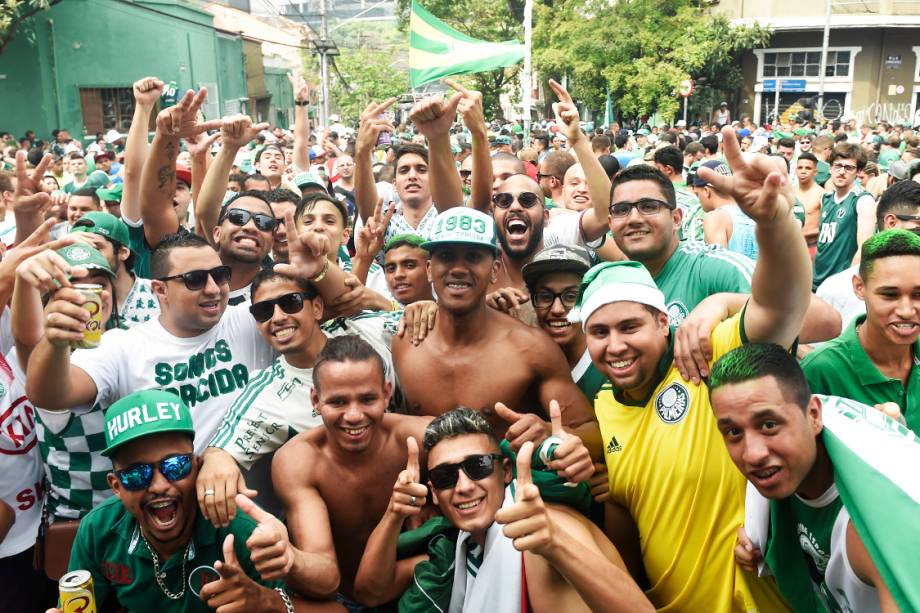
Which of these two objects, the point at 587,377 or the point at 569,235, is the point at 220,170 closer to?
the point at 569,235

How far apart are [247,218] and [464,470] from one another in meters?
2.65

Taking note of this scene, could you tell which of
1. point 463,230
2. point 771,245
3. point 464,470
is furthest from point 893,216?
point 464,470

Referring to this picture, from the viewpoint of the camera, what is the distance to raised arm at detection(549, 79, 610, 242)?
507cm

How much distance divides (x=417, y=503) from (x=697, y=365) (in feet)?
3.86

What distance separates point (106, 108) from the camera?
84.8 feet

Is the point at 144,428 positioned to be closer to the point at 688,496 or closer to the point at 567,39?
the point at 688,496

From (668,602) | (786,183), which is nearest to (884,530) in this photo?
(668,602)

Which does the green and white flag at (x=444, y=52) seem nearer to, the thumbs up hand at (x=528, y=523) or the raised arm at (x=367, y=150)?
the raised arm at (x=367, y=150)

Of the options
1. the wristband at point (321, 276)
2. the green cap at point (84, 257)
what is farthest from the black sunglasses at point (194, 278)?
the wristband at point (321, 276)

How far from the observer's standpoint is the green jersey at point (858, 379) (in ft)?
10.8

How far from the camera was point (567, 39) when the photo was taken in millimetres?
29859

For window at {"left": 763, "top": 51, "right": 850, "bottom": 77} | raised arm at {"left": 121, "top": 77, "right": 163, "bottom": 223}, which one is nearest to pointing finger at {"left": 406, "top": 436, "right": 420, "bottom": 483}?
raised arm at {"left": 121, "top": 77, "right": 163, "bottom": 223}

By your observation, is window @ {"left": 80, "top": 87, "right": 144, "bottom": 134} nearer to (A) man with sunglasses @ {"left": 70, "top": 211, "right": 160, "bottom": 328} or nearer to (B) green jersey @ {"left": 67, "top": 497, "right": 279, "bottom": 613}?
(A) man with sunglasses @ {"left": 70, "top": 211, "right": 160, "bottom": 328}

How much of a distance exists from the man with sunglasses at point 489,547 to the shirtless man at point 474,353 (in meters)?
0.57
